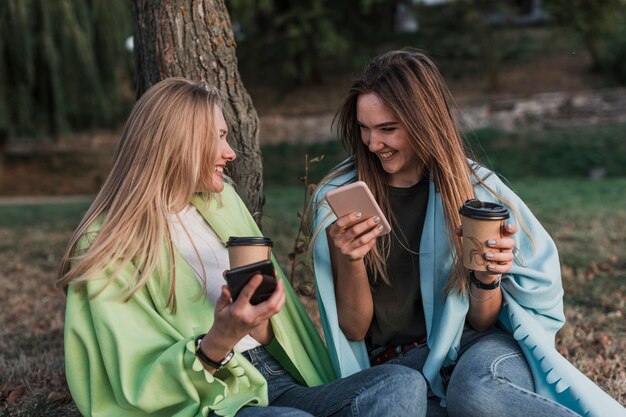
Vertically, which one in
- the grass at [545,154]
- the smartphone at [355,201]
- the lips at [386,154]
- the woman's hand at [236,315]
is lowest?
the grass at [545,154]

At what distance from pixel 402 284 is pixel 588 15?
1618cm

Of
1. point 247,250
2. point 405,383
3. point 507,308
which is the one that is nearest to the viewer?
point 247,250

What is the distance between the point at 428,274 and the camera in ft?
8.34

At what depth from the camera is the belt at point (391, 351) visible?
2.62 meters

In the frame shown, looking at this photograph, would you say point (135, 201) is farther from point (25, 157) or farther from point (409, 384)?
point (25, 157)

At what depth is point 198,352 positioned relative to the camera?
79.4 inches

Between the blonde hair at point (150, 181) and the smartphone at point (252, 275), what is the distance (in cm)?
41

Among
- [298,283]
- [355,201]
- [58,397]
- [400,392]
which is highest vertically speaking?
[355,201]

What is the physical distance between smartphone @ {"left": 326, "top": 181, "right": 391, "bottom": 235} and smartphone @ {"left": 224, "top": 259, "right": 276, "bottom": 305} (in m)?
0.38

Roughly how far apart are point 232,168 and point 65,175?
15423 millimetres

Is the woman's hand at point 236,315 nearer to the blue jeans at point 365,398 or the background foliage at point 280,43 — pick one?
the blue jeans at point 365,398

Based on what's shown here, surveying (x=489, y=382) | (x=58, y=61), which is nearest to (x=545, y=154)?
(x=58, y=61)

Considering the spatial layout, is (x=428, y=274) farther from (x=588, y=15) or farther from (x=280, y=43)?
(x=280, y=43)

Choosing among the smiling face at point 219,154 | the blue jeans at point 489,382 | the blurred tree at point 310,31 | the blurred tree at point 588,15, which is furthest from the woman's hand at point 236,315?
the blurred tree at point 588,15
